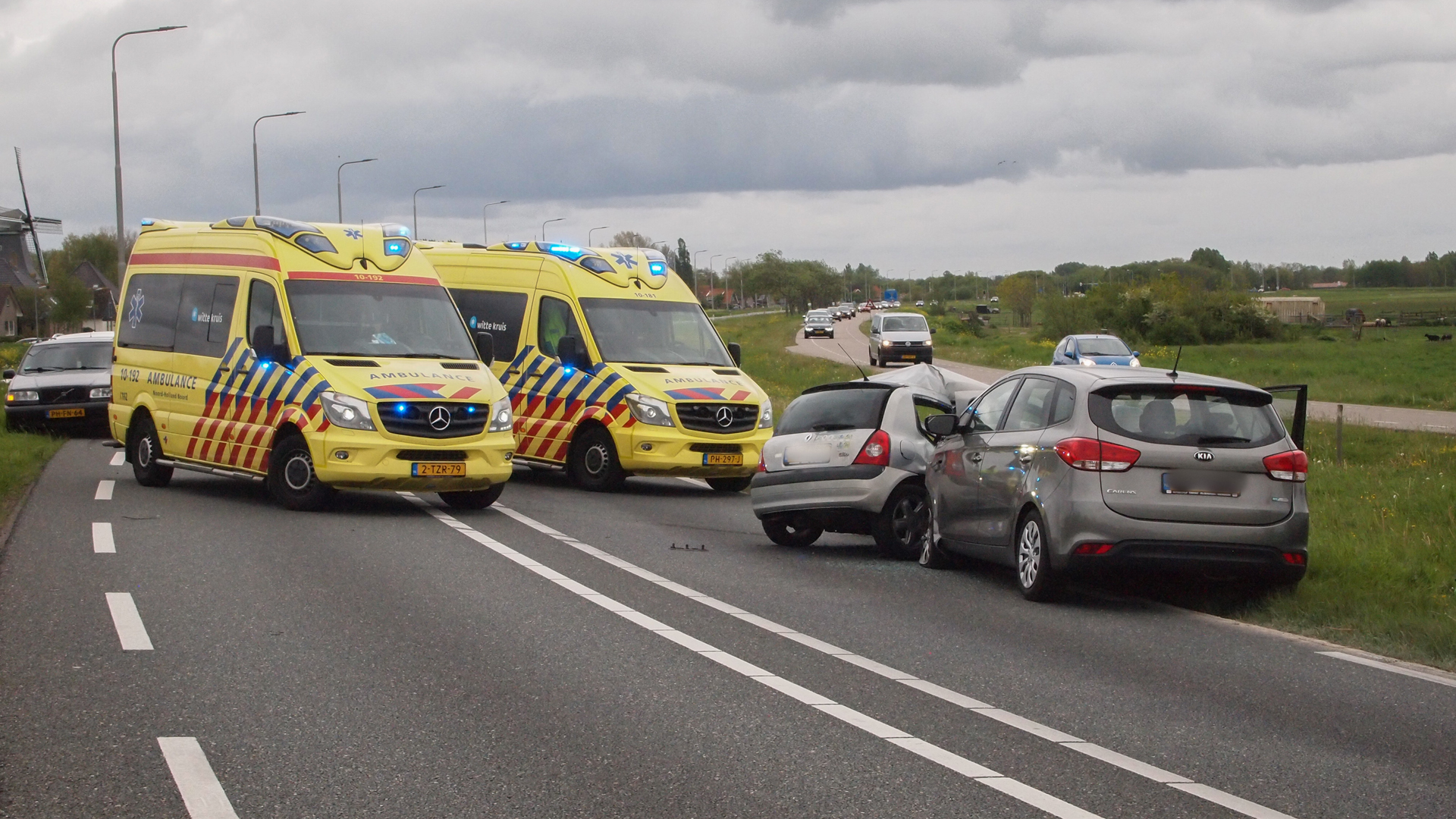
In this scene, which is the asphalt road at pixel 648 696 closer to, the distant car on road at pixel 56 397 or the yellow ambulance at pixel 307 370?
the yellow ambulance at pixel 307 370

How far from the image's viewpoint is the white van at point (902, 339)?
5528cm

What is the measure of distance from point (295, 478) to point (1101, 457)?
815 centimetres

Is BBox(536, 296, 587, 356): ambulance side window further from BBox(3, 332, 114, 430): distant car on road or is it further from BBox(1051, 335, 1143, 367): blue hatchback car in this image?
BBox(1051, 335, 1143, 367): blue hatchback car

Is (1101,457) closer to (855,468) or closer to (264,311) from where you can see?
(855,468)

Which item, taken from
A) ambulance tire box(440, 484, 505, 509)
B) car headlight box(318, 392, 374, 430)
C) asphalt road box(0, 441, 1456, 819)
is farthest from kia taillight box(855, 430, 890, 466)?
car headlight box(318, 392, 374, 430)

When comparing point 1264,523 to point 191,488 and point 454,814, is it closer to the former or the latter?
point 454,814

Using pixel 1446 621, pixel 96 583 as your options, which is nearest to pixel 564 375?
pixel 96 583

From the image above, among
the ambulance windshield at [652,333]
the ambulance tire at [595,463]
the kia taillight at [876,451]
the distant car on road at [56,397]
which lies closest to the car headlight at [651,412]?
the ambulance tire at [595,463]

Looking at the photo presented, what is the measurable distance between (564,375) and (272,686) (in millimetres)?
10994

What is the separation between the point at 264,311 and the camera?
15492 mm

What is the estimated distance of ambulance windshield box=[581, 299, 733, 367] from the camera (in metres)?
18.1

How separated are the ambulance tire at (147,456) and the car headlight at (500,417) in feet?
13.2

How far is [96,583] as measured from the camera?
10.2 meters

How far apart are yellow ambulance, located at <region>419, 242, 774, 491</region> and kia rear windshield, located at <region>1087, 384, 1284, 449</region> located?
7776 mm
